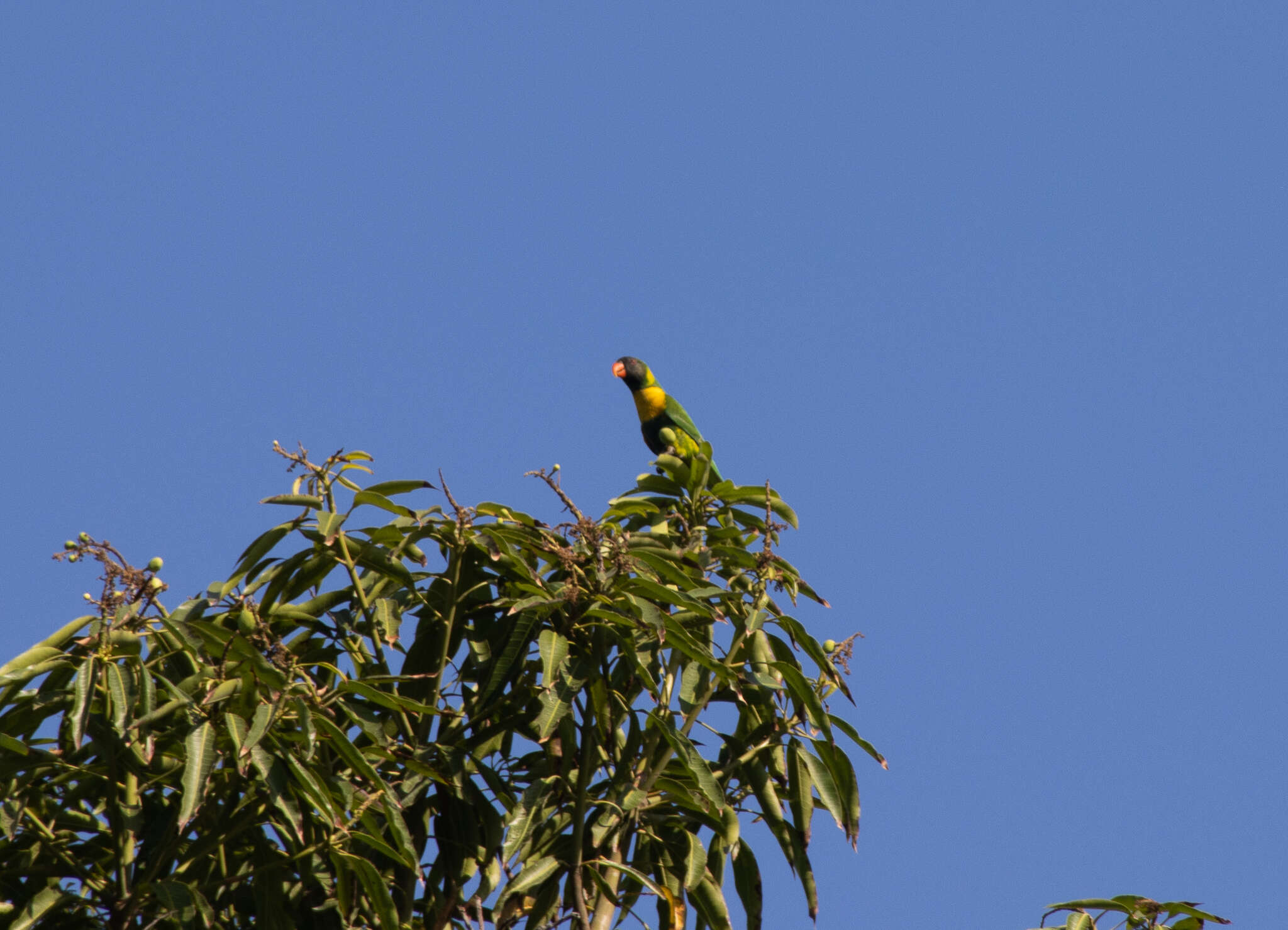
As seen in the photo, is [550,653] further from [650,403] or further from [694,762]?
[650,403]

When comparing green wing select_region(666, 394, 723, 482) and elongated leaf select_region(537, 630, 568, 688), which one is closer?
elongated leaf select_region(537, 630, 568, 688)

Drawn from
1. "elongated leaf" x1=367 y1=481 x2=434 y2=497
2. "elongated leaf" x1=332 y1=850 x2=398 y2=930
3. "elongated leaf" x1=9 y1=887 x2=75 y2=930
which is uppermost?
"elongated leaf" x1=367 y1=481 x2=434 y2=497

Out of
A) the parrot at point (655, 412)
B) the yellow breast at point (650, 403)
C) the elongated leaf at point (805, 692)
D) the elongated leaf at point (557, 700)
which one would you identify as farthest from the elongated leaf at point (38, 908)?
the yellow breast at point (650, 403)

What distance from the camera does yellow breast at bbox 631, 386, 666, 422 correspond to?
26.8 feet

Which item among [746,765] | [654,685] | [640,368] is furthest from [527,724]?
[640,368]

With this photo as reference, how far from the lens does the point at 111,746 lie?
292 centimetres

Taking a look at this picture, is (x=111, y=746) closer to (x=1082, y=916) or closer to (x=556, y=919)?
(x=556, y=919)

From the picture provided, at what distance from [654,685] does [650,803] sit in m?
0.32

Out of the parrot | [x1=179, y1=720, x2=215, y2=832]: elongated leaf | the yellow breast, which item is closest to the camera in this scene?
[x1=179, y1=720, x2=215, y2=832]: elongated leaf

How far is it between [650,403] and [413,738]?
199 inches

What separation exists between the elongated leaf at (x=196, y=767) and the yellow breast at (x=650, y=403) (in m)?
5.37

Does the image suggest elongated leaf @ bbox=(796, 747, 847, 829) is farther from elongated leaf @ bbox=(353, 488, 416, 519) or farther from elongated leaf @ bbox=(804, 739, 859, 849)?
elongated leaf @ bbox=(353, 488, 416, 519)

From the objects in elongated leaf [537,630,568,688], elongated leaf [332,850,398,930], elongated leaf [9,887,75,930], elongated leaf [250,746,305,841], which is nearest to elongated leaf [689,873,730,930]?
elongated leaf [537,630,568,688]

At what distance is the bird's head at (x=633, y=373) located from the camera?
8570 millimetres
